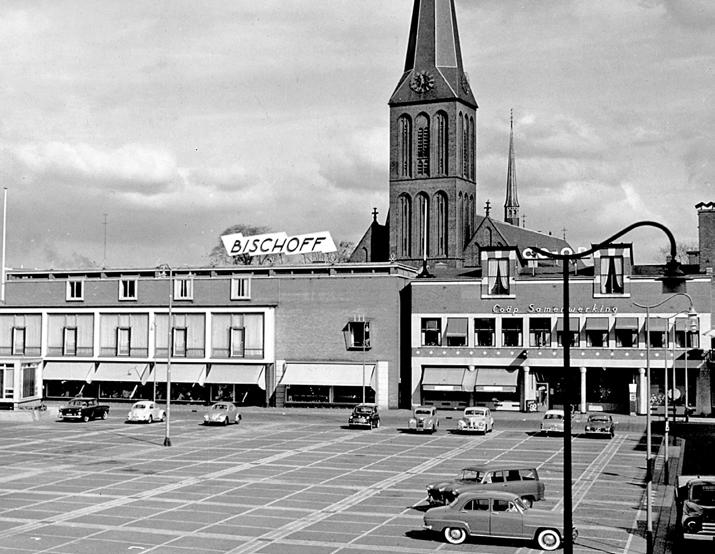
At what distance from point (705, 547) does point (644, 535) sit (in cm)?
239

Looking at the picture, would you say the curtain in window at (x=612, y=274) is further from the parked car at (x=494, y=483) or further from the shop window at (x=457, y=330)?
the parked car at (x=494, y=483)

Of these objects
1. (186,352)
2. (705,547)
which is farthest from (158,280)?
(705,547)

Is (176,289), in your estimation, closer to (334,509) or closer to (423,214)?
(423,214)

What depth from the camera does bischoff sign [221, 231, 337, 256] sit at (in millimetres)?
90500

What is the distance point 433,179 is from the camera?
108375 mm

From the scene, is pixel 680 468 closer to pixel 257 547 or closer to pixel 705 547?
pixel 705 547

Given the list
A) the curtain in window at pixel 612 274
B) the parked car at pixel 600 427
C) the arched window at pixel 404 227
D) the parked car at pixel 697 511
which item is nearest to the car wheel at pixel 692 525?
the parked car at pixel 697 511

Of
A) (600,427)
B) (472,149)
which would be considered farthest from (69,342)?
(600,427)

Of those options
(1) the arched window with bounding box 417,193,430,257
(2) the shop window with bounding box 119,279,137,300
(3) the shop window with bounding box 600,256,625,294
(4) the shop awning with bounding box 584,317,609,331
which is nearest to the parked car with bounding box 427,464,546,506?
(4) the shop awning with bounding box 584,317,609,331

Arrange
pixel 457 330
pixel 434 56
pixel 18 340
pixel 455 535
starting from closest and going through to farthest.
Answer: pixel 455 535, pixel 457 330, pixel 18 340, pixel 434 56

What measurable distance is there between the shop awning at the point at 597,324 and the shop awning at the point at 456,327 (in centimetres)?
1004

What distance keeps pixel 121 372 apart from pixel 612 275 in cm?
4405

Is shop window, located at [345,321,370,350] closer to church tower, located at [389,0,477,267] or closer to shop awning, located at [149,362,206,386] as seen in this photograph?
shop awning, located at [149,362,206,386]

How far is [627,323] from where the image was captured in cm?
7800
